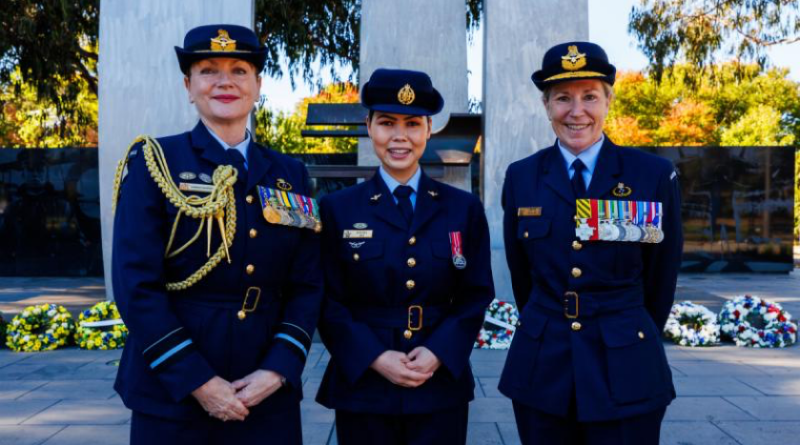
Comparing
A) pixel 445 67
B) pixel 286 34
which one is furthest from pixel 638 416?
pixel 286 34

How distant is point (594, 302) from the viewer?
220 cm

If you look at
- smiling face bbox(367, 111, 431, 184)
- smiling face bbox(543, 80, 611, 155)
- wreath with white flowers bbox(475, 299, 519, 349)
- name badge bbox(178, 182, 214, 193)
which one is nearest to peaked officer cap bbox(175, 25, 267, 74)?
name badge bbox(178, 182, 214, 193)

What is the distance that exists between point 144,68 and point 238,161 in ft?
14.9

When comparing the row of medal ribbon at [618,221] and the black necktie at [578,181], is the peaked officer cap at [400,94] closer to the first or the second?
the black necktie at [578,181]

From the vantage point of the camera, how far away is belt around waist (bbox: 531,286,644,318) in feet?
7.23

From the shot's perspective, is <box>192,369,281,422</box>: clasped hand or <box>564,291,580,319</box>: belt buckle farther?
<box>564,291,580,319</box>: belt buckle

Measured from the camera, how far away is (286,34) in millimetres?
11969

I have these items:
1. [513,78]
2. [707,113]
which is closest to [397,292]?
[513,78]

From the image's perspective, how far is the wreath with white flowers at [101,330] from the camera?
6141 mm

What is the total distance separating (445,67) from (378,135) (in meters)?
4.83

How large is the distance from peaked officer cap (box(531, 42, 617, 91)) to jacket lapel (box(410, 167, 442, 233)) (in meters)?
0.59

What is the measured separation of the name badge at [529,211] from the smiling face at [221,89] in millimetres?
1060

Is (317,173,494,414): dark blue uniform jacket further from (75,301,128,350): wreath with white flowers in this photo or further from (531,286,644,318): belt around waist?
(75,301,128,350): wreath with white flowers

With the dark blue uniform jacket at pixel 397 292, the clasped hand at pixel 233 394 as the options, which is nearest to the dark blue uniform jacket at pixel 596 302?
the dark blue uniform jacket at pixel 397 292
